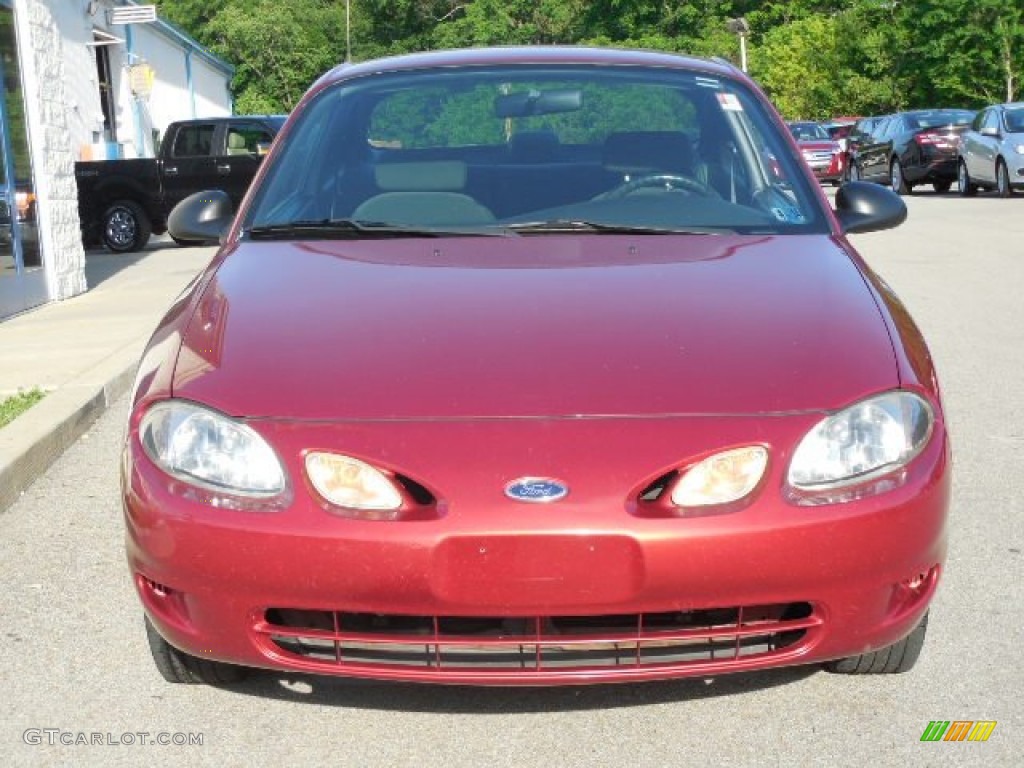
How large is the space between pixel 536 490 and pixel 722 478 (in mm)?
377

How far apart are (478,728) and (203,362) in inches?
40.2

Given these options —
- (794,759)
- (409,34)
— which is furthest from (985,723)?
(409,34)

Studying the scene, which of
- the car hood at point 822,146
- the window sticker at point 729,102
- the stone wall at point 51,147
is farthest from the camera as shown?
the car hood at point 822,146

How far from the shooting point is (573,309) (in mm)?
3523

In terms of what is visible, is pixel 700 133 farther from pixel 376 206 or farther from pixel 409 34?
pixel 409 34

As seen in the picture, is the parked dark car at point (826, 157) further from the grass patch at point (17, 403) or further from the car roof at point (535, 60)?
the car roof at point (535, 60)

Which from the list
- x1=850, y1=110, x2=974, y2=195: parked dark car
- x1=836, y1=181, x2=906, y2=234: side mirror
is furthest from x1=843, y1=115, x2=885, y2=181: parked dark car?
x1=836, y1=181, x2=906, y2=234: side mirror

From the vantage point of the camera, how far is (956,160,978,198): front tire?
25.9 m

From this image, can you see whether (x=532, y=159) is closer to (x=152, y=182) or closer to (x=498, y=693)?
(x=498, y=693)

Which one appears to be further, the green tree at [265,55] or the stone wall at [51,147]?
the green tree at [265,55]

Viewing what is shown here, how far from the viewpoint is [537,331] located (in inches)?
133

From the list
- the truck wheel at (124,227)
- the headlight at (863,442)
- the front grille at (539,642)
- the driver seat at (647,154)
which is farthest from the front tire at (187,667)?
the truck wheel at (124,227)

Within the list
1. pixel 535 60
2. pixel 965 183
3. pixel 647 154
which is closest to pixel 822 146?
pixel 965 183

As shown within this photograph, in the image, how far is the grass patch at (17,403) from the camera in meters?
6.70
